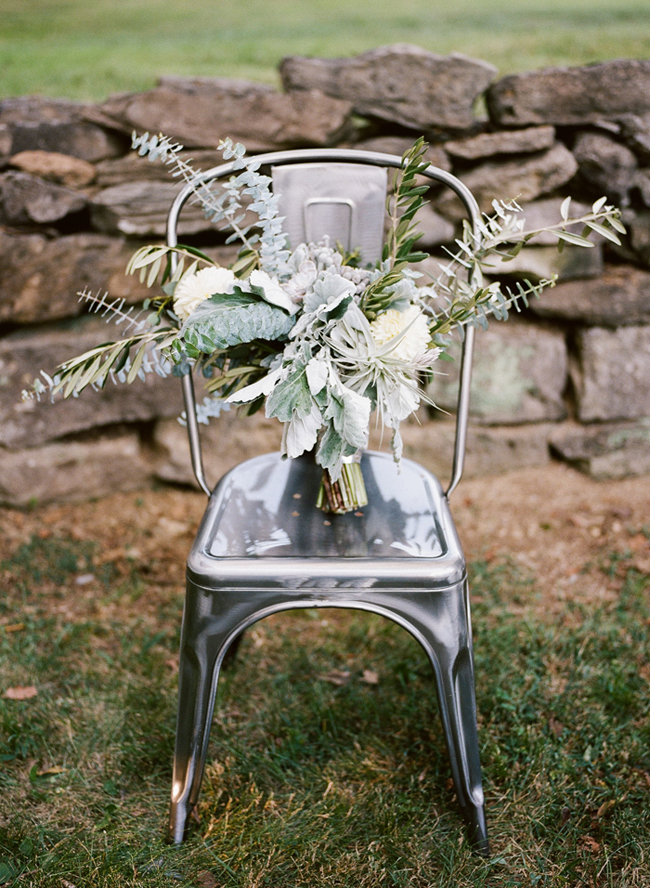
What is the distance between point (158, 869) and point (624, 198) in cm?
223

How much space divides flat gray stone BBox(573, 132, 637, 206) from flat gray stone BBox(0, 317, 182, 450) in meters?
1.50

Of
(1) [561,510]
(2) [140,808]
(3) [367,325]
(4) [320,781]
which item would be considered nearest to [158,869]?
(2) [140,808]

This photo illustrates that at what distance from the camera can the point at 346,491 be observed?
1.38m

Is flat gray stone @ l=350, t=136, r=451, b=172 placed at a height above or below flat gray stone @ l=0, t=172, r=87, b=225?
above

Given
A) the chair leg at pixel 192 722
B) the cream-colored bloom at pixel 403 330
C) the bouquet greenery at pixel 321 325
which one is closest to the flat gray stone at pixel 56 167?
the bouquet greenery at pixel 321 325

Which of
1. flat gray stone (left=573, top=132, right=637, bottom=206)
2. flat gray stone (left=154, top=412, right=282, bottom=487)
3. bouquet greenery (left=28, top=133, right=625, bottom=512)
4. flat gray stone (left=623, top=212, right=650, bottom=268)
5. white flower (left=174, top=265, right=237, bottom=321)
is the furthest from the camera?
flat gray stone (left=154, top=412, right=282, bottom=487)

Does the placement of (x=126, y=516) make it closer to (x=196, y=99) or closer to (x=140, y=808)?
(x=140, y=808)

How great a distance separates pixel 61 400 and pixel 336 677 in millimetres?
1273

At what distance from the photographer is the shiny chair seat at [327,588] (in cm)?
123

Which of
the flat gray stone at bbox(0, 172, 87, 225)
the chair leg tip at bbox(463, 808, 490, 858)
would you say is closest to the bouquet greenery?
the chair leg tip at bbox(463, 808, 490, 858)

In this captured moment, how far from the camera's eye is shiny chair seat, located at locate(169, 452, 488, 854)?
123 centimetres

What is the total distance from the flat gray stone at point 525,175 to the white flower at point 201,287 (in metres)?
1.33

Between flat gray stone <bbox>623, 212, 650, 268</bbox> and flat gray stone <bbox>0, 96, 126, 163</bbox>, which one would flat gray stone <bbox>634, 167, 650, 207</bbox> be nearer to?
flat gray stone <bbox>623, 212, 650, 268</bbox>

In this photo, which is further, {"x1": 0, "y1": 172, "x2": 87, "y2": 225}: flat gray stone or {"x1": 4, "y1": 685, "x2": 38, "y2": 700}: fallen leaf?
{"x1": 0, "y1": 172, "x2": 87, "y2": 225}: flat gray stone
